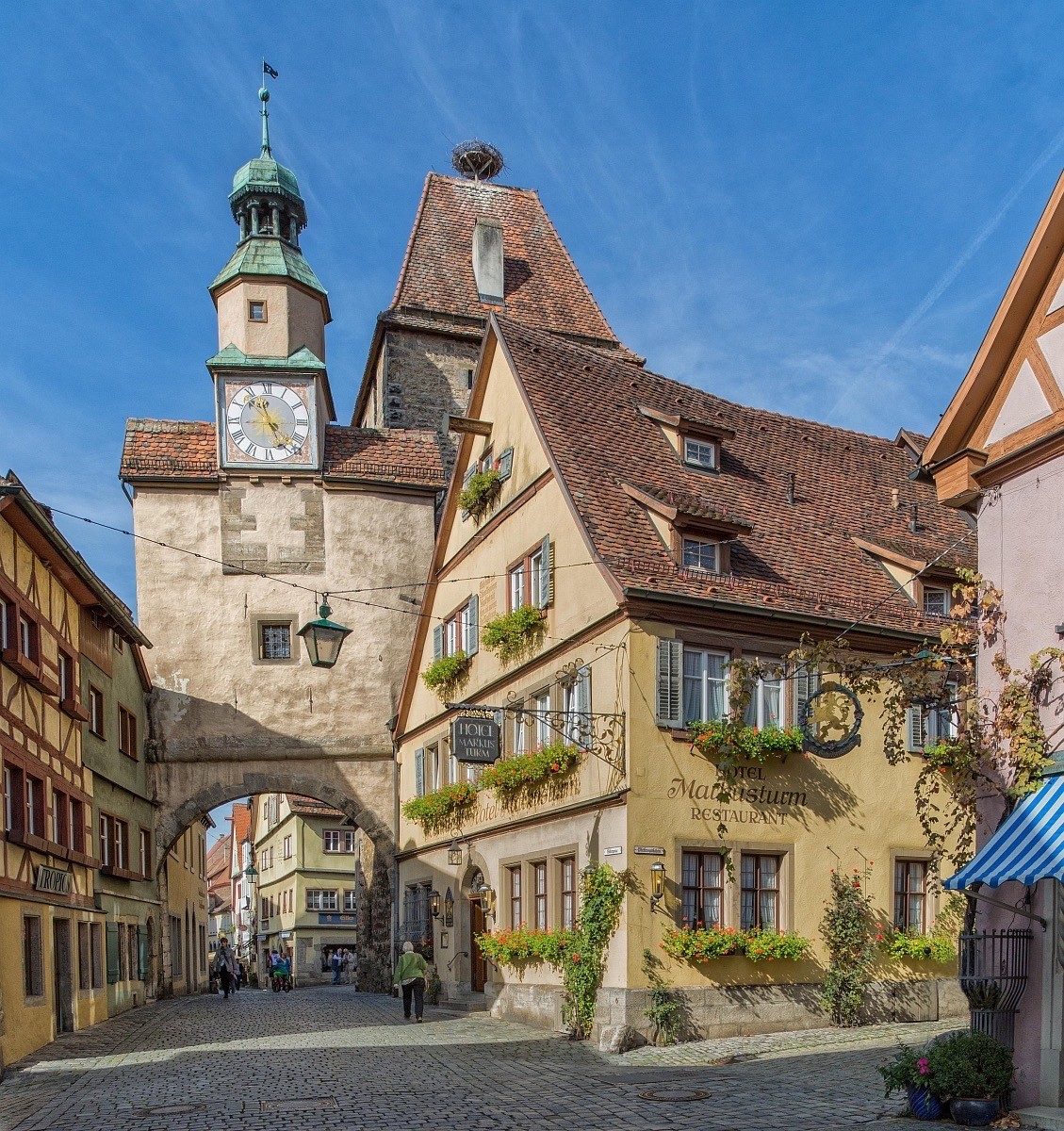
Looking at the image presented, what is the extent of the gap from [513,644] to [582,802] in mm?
3643

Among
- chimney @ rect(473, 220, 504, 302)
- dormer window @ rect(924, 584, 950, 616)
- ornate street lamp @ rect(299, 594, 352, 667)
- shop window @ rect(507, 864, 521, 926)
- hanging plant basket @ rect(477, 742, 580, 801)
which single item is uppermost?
chimney @ rect(473, 220, 504, 302)

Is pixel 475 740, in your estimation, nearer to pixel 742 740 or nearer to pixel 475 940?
pixel 742 740

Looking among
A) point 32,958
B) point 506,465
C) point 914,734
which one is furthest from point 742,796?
point 32,958

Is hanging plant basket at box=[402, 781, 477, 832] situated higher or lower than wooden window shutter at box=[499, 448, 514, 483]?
lower

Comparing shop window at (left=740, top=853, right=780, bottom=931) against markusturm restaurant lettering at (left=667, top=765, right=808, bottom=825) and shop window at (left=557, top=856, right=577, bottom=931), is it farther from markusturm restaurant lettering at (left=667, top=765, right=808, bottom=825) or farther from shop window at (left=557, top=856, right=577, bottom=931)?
shop window at (left=557, top=856, right=577, bottom=931)

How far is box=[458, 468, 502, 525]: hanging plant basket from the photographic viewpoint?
72.2 ft

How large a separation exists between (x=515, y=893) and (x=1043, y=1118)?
1162cm

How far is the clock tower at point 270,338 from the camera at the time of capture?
30.1 m

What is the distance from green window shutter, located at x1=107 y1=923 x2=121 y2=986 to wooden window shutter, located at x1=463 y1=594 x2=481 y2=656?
8785 mm

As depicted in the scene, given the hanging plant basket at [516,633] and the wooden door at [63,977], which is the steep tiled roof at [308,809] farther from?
the hanging plant basket at [516,633]

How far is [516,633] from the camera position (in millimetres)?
20172

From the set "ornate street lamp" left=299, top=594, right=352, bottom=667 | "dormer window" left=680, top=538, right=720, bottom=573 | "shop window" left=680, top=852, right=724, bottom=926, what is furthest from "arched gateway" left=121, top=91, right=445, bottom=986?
"shop window" left=680, top=852, right=724, bottom=926

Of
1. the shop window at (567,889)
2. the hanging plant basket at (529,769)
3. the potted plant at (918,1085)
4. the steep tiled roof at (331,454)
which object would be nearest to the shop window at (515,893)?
the hanging plant basket at (529,769)

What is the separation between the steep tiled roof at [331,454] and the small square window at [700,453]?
10342 millimetres
